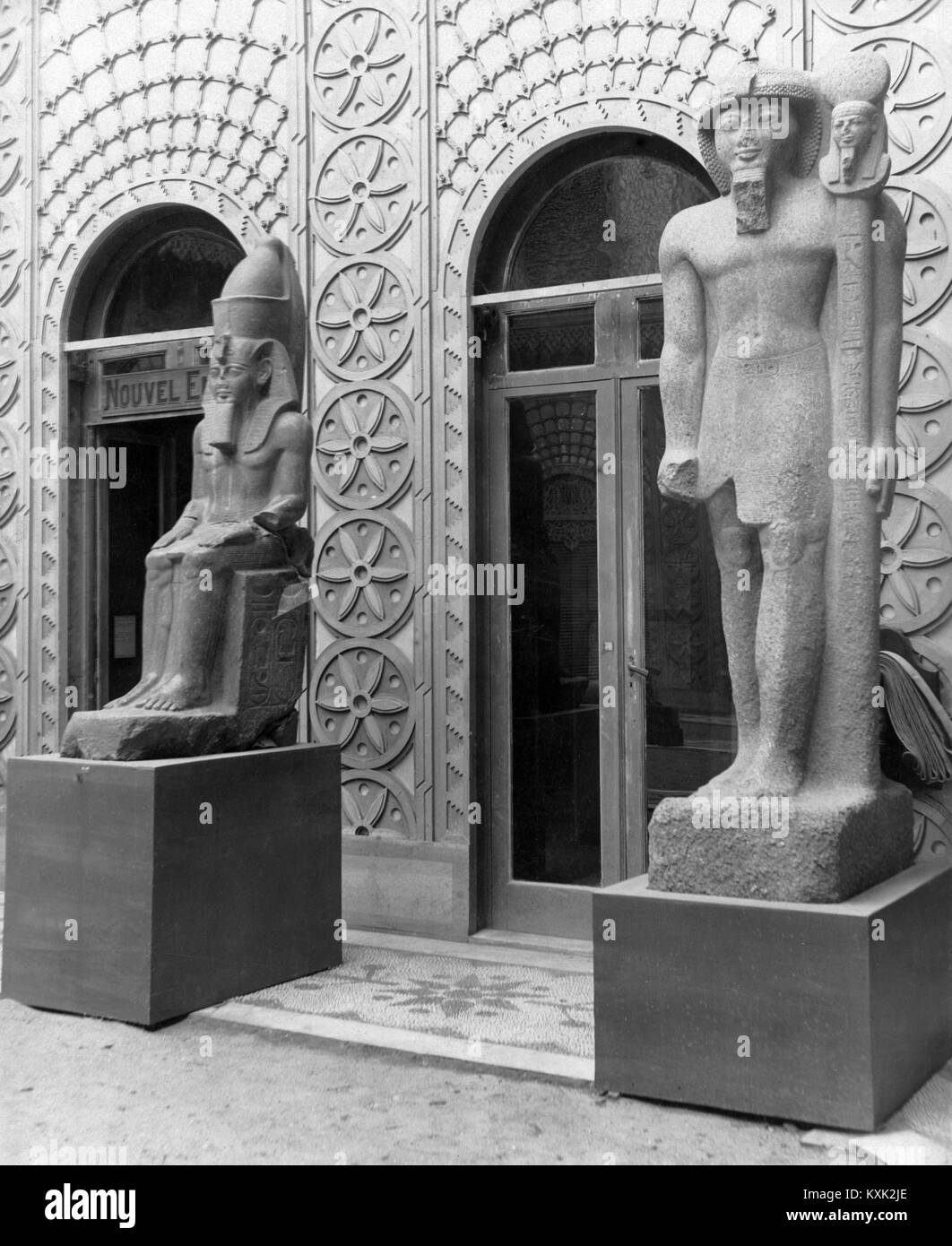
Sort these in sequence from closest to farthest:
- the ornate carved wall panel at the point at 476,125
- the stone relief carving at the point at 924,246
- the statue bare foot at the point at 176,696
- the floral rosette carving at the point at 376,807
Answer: the statue bare foot at the point at 176,696 → the stone relief carving at the point at 924,246 → the ornate carved wall panel at the point at 476,125 → the floral rosette carving at the point at 376,807

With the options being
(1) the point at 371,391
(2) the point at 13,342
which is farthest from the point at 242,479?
(2) the point at 13,342

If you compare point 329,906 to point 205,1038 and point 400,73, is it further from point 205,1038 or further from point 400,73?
point 400,73

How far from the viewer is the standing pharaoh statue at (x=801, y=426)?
4.41m

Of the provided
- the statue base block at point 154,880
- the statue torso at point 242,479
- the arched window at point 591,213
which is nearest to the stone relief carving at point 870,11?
the arched window at point 591,213

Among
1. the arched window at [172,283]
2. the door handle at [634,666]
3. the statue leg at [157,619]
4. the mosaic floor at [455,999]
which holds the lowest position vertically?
the mosaic floor at [455,999]

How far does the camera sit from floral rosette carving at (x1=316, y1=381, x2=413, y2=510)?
698 centimetres

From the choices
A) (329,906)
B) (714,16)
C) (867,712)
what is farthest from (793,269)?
(329,906)

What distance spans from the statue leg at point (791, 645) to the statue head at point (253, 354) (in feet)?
7.98

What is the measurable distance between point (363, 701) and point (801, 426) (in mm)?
3243

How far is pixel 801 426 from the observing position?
4.44 m

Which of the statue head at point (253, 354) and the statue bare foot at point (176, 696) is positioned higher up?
the statue head at point (253, 354)

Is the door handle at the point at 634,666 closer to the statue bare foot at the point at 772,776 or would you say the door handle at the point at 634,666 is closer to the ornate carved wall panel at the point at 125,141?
the statue bare foot at the point at 772,776

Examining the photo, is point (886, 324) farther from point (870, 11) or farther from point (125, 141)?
point (125, 141)

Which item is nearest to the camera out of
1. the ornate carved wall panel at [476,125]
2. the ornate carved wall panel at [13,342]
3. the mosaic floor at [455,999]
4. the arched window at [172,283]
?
the mosaic floor at [455,999]
